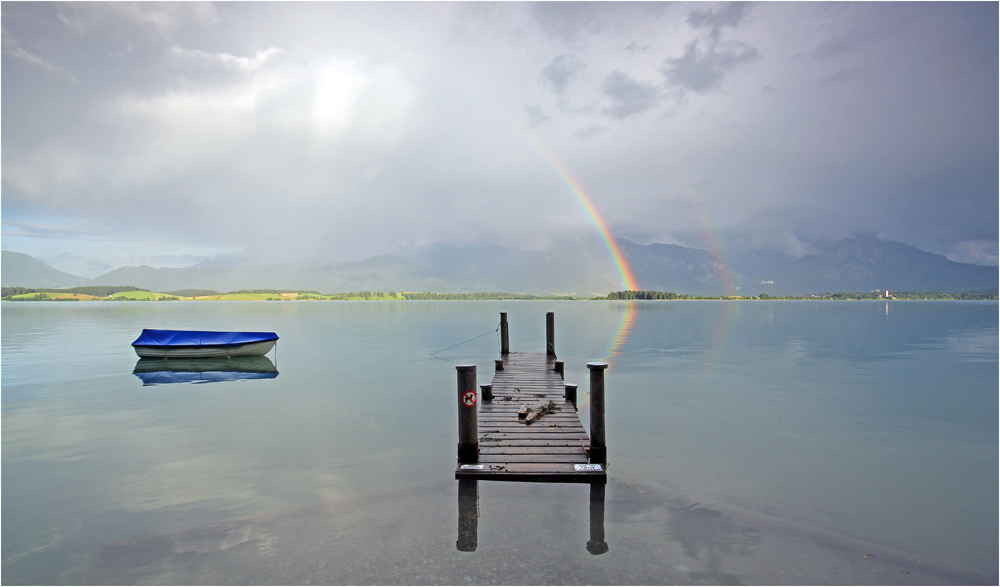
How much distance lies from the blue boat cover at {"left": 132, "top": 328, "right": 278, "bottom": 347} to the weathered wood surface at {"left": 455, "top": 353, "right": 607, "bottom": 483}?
24916 mm

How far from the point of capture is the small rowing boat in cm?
3369

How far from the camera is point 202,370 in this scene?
31.3 metres

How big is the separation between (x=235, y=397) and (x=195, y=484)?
11731 millimetres

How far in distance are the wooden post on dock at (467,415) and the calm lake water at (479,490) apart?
70cm

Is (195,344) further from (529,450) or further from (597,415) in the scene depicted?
(597,415)

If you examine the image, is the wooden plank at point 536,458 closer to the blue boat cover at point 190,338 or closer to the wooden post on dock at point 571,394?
the wooden post on dock at point 571,394

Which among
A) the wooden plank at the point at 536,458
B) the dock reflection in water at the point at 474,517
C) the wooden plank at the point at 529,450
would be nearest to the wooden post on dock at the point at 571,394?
the wooden plank at the point at 529,450

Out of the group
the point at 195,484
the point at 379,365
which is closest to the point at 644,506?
the point at 195,484

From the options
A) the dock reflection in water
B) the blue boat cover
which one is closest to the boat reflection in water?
the blue boat cover

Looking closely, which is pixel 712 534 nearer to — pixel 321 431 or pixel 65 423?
pixel 321 431

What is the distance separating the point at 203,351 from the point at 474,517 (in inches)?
1275

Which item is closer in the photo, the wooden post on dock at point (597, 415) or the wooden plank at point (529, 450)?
the wooden post on dock at point (597, 415)

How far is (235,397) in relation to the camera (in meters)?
21.6

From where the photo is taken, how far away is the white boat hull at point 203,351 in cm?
3369
